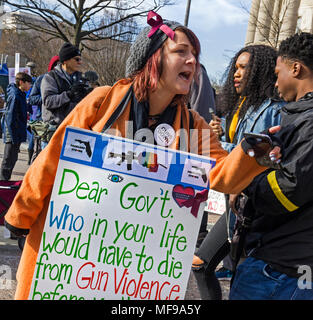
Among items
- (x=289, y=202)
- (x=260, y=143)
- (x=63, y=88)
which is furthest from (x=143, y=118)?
(x=63, y=88)

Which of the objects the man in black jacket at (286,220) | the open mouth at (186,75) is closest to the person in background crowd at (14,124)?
the open mouth at (186,75)

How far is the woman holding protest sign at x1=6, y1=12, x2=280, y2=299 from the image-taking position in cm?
195

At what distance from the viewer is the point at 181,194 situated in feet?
6.23

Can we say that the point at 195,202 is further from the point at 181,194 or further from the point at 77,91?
the point at 77,91

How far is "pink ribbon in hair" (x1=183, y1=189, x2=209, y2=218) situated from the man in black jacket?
0.68 feet

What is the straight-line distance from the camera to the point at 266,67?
313 centimetres

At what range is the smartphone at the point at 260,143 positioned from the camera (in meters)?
1.68

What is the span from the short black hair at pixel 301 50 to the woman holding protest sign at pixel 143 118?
1.59 ft

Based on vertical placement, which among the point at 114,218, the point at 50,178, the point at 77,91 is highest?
the point at 77,91

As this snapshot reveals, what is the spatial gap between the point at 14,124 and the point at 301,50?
5.46m

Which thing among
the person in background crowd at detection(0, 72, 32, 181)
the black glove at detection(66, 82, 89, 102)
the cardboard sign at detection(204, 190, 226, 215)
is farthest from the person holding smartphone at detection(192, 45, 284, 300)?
the person in background crowd at detection(0, 72, 32, 181)

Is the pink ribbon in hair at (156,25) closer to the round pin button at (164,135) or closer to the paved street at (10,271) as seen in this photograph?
the round pin button at (164,135)

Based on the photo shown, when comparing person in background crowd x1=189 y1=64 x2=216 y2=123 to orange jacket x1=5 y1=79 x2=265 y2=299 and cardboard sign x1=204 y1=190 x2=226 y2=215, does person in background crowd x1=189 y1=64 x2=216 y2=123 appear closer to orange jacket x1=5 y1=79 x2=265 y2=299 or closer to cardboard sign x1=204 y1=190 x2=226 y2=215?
cardboard sign x1=204 y1=190 x2=226 y2=215
